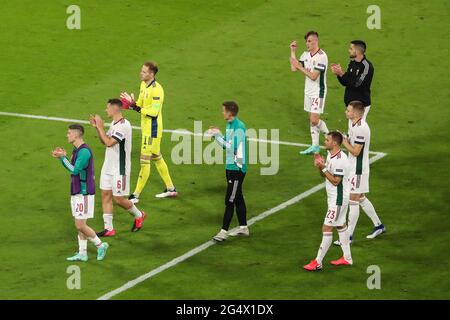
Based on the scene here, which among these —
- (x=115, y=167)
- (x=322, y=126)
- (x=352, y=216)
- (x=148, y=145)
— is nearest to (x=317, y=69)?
(x=322, y=126)

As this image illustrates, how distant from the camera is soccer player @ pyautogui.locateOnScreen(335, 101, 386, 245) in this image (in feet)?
→ 77.7

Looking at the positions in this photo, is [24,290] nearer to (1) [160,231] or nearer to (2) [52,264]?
(2) [52,264]

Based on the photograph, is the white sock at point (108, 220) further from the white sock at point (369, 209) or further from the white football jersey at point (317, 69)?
→ the white football jersey at point (317, 69)

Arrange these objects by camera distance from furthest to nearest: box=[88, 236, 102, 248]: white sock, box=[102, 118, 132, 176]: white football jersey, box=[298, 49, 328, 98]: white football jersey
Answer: box=[298, 49, 328, 98]: white football jersey < box=[102, 118, 132, 176]: white football jersey < box=[88, 236, 102, 248]: white sock

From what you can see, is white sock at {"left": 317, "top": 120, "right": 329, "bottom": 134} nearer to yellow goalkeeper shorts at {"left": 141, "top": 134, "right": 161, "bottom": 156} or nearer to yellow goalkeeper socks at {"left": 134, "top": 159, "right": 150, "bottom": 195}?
yellow goalkeeper shorts at {"left": 141, "top": 134, "right": 161, "bottom": 156}

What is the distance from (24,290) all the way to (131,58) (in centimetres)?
1148

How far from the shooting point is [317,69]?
28.0m

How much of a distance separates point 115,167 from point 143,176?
178cm

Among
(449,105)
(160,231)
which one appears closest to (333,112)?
(449,105)

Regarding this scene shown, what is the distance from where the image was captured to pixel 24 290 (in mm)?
21953

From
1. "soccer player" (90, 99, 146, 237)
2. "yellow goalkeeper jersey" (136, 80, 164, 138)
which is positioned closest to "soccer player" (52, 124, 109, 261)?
"soccer player" (90, 99, 146, 237)

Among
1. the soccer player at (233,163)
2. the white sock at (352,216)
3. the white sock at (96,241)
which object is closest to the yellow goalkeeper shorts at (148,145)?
the soccer player at (233,163)

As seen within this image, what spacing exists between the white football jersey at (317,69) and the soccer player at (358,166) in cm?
420

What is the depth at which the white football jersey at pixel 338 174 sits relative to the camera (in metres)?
22.6
